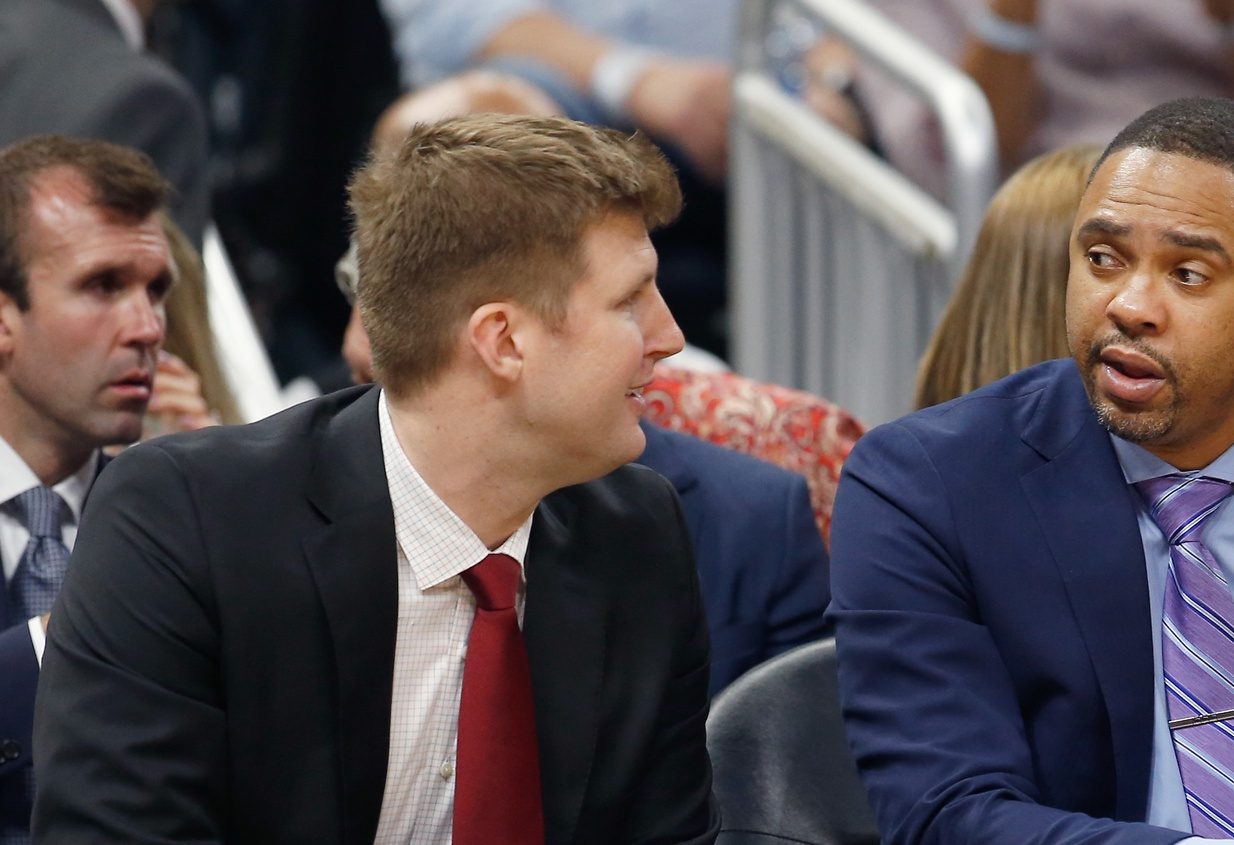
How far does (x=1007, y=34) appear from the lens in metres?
4.01

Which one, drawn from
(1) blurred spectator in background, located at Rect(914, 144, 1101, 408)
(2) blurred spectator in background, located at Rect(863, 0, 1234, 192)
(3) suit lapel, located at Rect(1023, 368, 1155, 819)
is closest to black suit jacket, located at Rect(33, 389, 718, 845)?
(3) suit lapel, located at Rect(1023, 368, 1155, 819)

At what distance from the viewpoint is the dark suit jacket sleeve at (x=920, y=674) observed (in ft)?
6.26

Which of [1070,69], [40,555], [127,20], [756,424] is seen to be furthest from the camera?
[1070,69]

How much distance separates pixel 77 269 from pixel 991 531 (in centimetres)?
131

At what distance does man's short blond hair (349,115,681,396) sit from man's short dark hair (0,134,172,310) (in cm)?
80

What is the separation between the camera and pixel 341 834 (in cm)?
188

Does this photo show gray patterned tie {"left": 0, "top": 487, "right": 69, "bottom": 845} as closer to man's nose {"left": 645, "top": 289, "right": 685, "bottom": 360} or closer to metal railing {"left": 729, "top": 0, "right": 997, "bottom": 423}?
man's nose {"left": 645, "top": 289, "right": 685, "bottom": 360}

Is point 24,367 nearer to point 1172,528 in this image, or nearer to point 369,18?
point 1172,528

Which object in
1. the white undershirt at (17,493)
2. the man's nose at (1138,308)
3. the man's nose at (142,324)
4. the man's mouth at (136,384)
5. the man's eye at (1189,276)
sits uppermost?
the man's eye at (1189,276)

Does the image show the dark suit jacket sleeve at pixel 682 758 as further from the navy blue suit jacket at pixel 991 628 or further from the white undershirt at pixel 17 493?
the white undershirt at pixel 17 493

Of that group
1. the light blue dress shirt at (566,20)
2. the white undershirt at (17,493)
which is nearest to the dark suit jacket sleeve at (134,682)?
the white undershirt at (17,493)

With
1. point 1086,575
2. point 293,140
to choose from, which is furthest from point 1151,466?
point 293,140

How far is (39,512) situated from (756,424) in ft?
3.65

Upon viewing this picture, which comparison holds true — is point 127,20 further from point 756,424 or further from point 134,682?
point 134,682
